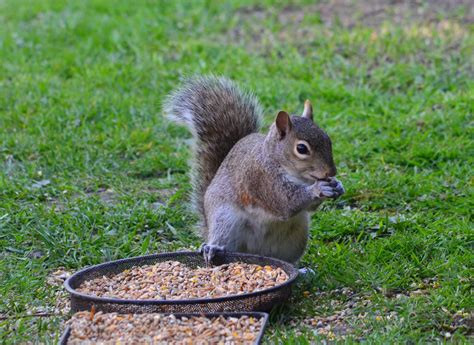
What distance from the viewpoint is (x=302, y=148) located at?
2959mm

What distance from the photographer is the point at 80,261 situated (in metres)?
3.39

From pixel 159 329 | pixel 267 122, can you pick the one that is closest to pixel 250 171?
pixel 159 329

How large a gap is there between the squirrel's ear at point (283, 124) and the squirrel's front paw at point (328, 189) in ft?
0.72

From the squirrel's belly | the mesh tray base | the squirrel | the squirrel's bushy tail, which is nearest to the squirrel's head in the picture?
the squirrel

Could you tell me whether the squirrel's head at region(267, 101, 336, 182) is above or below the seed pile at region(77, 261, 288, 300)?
above

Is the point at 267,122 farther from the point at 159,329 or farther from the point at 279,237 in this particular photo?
the point at 159,329

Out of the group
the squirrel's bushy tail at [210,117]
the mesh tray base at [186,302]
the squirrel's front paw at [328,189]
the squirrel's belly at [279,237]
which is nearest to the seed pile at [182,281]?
the mesh tray base at [186,302]

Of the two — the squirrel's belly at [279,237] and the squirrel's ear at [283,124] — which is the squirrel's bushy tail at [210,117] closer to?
the squirrel's belly at [279,237]

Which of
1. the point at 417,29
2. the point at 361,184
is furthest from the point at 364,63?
the point at 361,184

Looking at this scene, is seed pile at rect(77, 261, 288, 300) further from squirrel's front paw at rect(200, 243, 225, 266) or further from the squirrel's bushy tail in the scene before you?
the squirrel's bushy tail

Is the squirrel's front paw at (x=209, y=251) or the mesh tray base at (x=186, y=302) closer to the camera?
the mesh tray base at (x=186, y=302)

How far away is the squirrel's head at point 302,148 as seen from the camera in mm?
2936

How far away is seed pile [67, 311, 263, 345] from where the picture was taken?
8.19 feet

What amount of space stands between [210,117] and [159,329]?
1229mm
